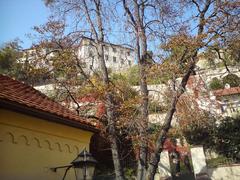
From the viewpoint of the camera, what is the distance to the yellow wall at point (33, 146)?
6914 millimetres

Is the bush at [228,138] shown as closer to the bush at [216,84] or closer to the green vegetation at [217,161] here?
the green vegetation at [217,161]

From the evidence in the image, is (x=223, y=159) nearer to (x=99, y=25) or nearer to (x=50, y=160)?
(x=99, y=25)

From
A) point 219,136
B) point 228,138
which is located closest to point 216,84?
point 219,136

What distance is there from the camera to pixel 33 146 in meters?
7.71

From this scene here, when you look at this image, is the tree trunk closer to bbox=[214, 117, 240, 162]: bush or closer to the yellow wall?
the yellow wall

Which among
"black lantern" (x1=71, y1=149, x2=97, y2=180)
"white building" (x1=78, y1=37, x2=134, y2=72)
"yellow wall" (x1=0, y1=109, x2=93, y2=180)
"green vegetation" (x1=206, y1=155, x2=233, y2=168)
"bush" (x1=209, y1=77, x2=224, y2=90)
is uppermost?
"bush" (x1=209, y1=77, x2=224, y2=90)

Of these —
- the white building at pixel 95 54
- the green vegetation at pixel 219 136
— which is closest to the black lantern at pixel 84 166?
the white building at pixel 95 54

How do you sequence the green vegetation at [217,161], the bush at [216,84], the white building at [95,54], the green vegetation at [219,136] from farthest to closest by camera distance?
the bush at [216,84] < the green vegetation at [219,136] < the green vegetation at [217,161] < the white building at [95,54]

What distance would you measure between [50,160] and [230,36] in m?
7.83

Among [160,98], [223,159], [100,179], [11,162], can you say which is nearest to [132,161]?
[100,179]

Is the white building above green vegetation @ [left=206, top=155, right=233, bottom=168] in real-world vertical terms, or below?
above

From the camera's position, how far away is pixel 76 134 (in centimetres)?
930

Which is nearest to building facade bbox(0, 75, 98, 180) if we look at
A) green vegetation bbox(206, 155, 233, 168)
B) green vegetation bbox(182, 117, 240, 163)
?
green vegetation bbox(206, 155, 233, 168)

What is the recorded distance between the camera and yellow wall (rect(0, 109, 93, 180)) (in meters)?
6.91
